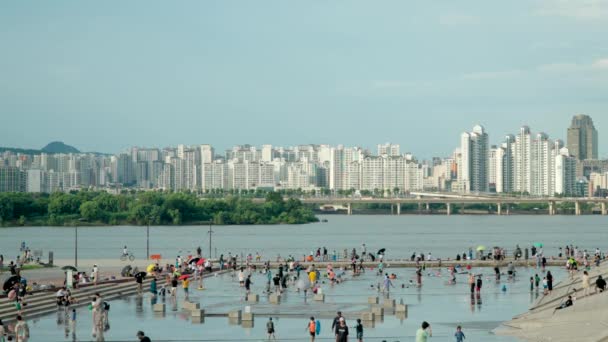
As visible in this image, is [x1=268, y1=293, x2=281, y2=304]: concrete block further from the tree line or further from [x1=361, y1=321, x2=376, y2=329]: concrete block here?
the tree line

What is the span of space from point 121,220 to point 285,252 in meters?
→ 67.1

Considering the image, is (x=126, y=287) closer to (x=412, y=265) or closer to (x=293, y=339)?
(x=293, y=339)

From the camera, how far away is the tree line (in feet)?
477

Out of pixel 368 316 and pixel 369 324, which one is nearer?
pixel 369 324

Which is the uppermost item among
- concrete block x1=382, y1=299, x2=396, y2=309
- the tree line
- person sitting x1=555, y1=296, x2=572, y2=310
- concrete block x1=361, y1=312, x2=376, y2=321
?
the tree line

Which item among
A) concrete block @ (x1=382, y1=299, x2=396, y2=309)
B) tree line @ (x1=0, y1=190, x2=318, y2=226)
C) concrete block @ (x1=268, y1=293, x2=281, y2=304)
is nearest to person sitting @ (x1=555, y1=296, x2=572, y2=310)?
concrete block @ (x1=382, y1=299, x2=396, y2=309)

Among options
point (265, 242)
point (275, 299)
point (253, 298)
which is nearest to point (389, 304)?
point (275, 299)

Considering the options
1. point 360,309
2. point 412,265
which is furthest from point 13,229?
point 360,309

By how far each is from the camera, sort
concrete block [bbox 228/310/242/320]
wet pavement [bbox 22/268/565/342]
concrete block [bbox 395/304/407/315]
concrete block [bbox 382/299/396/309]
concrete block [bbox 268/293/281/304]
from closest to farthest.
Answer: wet pavement [bbox 22/268/565/342], concrete block [bbox 228/310/242/320], concrete block [bbox 395/304/407/315], concrete block [bbox 382/299/396/309], concrete block [bbox 268/293/281/304]

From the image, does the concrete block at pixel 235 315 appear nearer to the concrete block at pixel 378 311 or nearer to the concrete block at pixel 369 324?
the concrete block at pixel 369 324

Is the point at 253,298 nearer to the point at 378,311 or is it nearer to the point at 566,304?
the point at 378,311

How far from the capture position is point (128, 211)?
149375mm

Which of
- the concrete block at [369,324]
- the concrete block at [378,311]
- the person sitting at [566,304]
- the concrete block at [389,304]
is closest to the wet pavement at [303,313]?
the concrete block at [369,324]

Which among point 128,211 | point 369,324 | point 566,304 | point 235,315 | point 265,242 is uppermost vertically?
point 128,211
